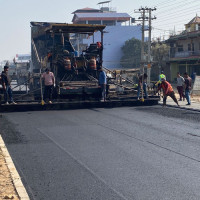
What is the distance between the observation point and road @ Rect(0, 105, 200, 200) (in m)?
6.05

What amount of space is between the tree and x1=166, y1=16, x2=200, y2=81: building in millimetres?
17556

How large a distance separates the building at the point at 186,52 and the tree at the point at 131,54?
17556 mm

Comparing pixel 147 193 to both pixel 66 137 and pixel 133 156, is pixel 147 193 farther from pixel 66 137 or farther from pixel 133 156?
pixel 66 137

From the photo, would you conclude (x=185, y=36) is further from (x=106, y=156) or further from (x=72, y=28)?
(x=106, y=156)

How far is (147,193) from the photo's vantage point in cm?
588

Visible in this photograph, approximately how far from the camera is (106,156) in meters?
8.33

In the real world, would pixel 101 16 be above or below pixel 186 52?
above

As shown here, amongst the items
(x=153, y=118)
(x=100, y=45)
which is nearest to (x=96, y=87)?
(x=100, y=45)

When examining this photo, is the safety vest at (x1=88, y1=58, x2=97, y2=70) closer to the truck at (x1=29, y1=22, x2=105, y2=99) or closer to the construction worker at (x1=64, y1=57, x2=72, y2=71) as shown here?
the truck at (x1=29, y1=22, x2=105, y2=99)

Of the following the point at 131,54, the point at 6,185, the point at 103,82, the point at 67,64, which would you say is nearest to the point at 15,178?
the point at 6,185

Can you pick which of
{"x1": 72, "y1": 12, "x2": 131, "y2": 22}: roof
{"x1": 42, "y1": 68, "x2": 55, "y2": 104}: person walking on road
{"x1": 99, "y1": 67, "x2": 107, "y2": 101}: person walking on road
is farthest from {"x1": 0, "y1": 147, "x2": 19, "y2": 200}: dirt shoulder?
{"x1": 72, "y1": 12, "x2": 131, "y2": 22}: roof

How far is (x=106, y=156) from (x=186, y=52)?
4562 centimetres

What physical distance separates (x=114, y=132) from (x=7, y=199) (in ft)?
20.3

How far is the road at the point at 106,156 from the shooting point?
6055mm
